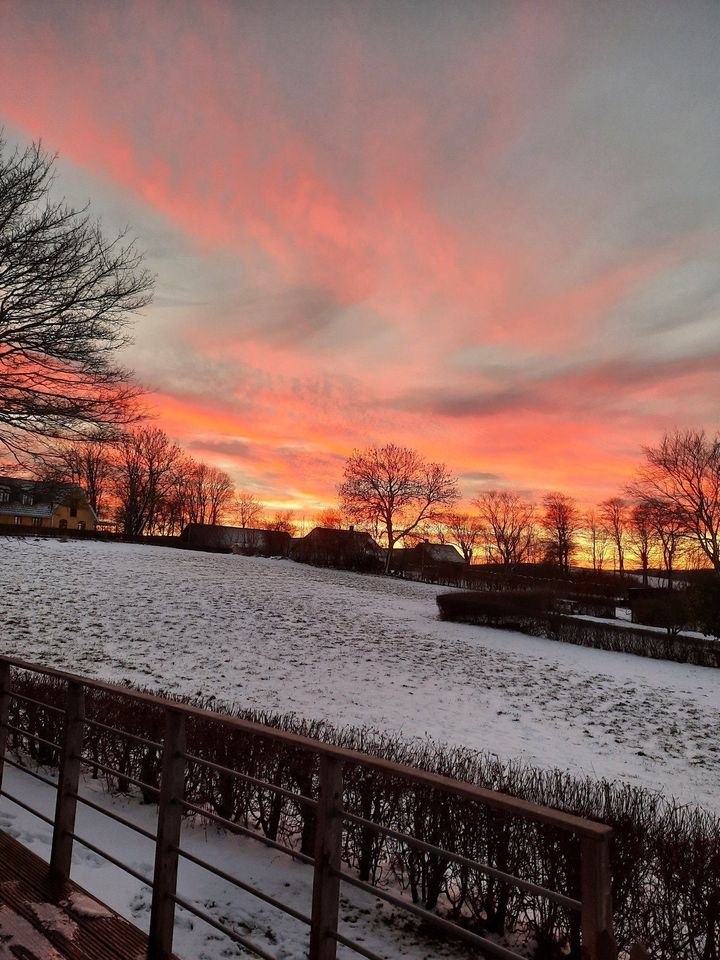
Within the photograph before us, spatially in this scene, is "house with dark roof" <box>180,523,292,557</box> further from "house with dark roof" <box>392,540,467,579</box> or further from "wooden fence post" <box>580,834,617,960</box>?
"wooden fence post" <box>580,834,617,960</box>

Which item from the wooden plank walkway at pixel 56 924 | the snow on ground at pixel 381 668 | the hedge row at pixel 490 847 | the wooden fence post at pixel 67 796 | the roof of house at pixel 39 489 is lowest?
the snow on ground at pixel 381 668

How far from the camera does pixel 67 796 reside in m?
3.44

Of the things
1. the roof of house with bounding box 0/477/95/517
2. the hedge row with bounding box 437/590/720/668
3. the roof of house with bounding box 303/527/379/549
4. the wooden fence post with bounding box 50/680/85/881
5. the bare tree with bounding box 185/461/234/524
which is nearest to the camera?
the wooden fence post with bounding box 50/680/85/881

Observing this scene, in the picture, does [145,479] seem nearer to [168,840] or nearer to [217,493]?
[217,493]

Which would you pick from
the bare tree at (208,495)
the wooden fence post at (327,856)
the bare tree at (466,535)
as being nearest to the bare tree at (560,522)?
the bare tree at (466,535)

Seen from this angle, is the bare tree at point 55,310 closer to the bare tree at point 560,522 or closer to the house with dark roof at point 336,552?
the house with dark roof at point 336,552

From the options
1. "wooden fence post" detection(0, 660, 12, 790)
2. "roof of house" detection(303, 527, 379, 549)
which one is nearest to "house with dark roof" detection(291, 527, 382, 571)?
"roof of house" detection(303, 527, 379, 549)

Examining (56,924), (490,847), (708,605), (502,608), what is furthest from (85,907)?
(708,605)

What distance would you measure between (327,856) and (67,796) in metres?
2.02

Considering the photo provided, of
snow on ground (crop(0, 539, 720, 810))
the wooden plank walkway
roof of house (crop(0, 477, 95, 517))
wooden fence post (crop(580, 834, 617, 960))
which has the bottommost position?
snow on ground (crop(0, 539, 720, 810))

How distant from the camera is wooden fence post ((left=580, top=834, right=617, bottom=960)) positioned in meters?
1.46

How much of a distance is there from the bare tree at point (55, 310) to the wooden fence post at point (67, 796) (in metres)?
9.50

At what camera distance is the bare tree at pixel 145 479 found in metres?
59.8

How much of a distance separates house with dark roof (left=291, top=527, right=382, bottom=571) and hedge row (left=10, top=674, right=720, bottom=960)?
1514 inches
